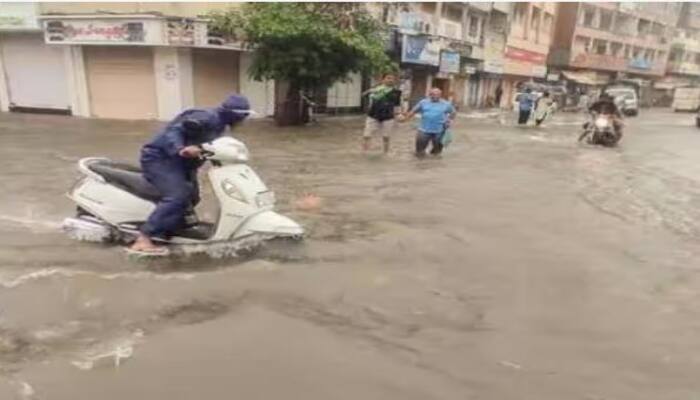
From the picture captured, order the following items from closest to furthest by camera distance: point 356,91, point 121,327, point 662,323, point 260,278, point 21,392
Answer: point 21,392 < point 121,327 < point 662,323 < point 260,278 < point 356,91

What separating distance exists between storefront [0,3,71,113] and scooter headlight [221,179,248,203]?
1835 centimetres

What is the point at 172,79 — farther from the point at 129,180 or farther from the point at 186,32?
the point at 129,180

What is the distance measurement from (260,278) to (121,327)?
4.25 ft

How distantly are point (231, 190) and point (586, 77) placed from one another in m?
57.5

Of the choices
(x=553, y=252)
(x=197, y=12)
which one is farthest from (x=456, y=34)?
(x=553, y=252)

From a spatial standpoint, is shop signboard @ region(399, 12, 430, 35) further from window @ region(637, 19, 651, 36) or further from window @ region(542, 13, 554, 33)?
window @ region(637, 19, 651, 36)

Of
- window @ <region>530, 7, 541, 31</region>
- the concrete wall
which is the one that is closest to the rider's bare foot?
the concrete wall

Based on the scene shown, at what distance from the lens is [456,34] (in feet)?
120

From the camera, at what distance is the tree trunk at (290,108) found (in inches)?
803

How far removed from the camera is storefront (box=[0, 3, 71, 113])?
70.1 feet

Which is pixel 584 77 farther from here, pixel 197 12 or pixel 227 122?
pixel 227 122

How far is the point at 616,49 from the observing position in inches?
2547

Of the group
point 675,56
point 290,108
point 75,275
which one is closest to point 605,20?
point 675,56

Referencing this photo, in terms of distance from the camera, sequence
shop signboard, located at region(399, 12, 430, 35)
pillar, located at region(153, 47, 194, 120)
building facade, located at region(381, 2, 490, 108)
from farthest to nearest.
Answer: building facade, located at region(381, 2, 490, 108) < shop signboard, located at region(399, 12, 430, 35) < pillar, located at region(153, 47, 194, 120)
